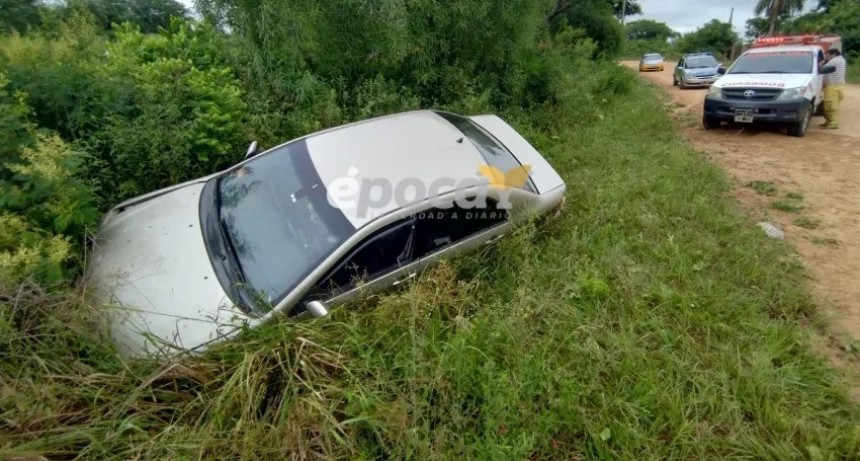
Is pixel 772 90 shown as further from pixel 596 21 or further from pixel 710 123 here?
pixel 596 21

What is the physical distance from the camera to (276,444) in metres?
1.78

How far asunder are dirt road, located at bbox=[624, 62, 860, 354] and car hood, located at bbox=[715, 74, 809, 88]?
0.82m

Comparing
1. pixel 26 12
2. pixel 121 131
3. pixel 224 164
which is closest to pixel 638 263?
pixel 224 164

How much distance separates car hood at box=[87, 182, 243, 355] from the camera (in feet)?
7.06

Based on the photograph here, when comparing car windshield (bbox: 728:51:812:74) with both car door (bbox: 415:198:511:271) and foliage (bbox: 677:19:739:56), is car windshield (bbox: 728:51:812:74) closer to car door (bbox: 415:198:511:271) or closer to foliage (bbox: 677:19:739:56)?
car door (bbox: 415:198:511:271)

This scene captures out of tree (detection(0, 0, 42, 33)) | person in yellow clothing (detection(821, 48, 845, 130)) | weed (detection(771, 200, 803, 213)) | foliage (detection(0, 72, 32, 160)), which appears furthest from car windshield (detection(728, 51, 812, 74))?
tree (detection(0, 0, 42, 33))

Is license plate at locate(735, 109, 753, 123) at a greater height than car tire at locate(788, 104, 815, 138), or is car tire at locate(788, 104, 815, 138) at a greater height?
license plate at locate(735, 109, 753, 123)

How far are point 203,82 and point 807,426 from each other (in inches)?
198

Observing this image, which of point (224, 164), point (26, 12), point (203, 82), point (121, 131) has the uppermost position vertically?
point (26, 12)

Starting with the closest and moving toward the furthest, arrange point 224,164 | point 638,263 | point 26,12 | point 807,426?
point 807,426 → point 638,263 → point 224,164 → point 26,12

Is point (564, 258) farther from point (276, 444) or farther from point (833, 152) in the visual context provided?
point (833, 152)

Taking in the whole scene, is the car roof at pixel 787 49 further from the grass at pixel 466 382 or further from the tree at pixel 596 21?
the grass at pixel 466 382

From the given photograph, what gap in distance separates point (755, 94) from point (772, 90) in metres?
0.21

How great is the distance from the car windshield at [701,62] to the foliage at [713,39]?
2511 centimetres
